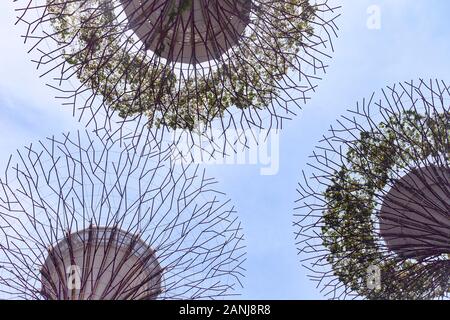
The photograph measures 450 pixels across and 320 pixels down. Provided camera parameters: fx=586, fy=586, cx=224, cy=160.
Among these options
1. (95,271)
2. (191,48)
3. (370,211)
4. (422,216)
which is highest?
(191,48)

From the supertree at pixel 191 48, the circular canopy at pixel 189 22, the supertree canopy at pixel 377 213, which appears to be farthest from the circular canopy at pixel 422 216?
the circular canopy at pixel 189 22

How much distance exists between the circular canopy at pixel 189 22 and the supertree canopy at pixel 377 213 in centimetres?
108

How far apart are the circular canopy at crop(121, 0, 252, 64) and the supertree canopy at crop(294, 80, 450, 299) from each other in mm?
1079

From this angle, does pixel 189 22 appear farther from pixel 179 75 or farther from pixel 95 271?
pixel 95 271

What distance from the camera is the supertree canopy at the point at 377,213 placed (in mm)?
4211

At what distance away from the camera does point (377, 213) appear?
172 inches

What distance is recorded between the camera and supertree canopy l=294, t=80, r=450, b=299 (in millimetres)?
4211

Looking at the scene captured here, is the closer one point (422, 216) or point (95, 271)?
point (422, 216)

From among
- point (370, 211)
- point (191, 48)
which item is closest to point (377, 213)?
point (370, 211)

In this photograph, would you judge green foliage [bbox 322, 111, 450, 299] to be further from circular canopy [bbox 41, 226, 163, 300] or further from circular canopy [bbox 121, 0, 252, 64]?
circular canopy [bbox 41, 226, 163, 300]

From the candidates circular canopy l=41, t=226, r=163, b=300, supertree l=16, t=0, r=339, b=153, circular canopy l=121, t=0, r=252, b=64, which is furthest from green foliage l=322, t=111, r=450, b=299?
circular canopy l=41, t=226, r=163, b=300

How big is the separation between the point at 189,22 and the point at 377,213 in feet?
6.43

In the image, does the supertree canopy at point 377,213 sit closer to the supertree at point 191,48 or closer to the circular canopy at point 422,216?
the circular canopy at point 422,216
